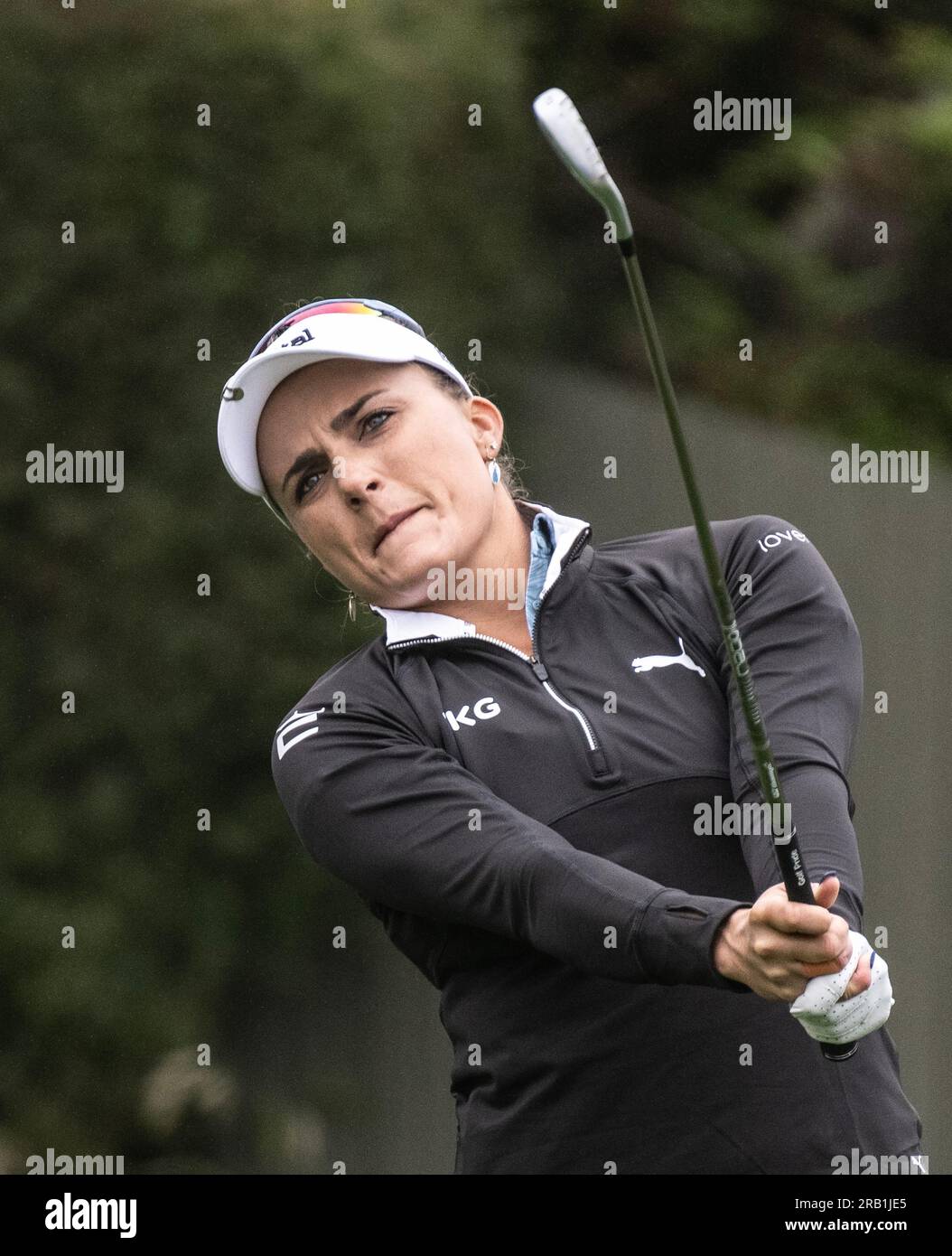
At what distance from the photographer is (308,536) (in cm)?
255

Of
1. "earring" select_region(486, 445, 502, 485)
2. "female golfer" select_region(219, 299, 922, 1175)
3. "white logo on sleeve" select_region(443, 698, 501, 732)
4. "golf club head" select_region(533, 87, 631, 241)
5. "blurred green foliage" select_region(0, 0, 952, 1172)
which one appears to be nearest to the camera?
"golf club head" select_region(533, 87, 631, 241)

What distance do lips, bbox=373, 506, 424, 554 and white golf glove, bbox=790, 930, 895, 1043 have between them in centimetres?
80

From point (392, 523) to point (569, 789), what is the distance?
44 cm

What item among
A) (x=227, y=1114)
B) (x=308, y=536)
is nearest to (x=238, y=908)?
(x=227, y=1114)

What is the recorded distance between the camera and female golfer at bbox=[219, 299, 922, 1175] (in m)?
2.18

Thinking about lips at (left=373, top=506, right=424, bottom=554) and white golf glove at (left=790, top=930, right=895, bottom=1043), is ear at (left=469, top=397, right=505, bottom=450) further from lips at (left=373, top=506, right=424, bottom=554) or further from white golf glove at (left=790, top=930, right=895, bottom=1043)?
white golf glove at (left=790, top=930, right=895, bottom=1043)

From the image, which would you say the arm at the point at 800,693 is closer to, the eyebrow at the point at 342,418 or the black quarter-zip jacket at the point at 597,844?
the black quarter-zip jacket at the point at 597,844

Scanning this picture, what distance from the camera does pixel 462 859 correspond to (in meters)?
2.21

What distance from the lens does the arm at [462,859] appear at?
207cm

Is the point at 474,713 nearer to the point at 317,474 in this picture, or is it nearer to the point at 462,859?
the point at 462,859

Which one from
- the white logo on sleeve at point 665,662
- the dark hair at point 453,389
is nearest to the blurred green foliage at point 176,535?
the dark hair at point 453,389

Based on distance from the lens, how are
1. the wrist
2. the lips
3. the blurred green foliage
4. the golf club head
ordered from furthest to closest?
the blurred green foliage, the lips, the wrist, the golf club head

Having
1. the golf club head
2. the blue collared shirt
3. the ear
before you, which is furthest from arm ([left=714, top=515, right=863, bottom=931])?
the golf club head

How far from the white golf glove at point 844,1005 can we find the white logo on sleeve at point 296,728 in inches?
28.1
